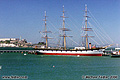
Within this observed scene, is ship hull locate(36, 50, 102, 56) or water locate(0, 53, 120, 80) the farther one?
ship hull locate(36, 50, 102, 56)

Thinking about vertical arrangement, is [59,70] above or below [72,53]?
below

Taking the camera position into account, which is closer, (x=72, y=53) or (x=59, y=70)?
(x=59, y=70)

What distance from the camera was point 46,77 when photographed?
36750 millimetres

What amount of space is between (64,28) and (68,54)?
608 inches

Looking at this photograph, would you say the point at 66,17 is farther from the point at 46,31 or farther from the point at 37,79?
the point at 37,79

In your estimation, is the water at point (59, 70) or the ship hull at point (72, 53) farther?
the ship hull at point (72, 53)

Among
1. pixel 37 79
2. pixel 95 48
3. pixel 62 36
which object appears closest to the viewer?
pixel 37 79

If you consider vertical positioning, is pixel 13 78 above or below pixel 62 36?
below

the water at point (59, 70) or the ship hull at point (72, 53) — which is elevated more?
the ship hull at point (72, 53)

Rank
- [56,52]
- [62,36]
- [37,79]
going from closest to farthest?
1. [37,79]
2. [56,52]
3. [62,36]

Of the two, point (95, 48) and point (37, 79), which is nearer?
point (37, 79)

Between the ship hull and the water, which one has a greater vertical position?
the ship hull

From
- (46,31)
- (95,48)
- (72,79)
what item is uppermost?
(46,31)

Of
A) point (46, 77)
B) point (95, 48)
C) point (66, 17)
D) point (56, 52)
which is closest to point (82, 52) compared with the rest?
point (95, 48)
